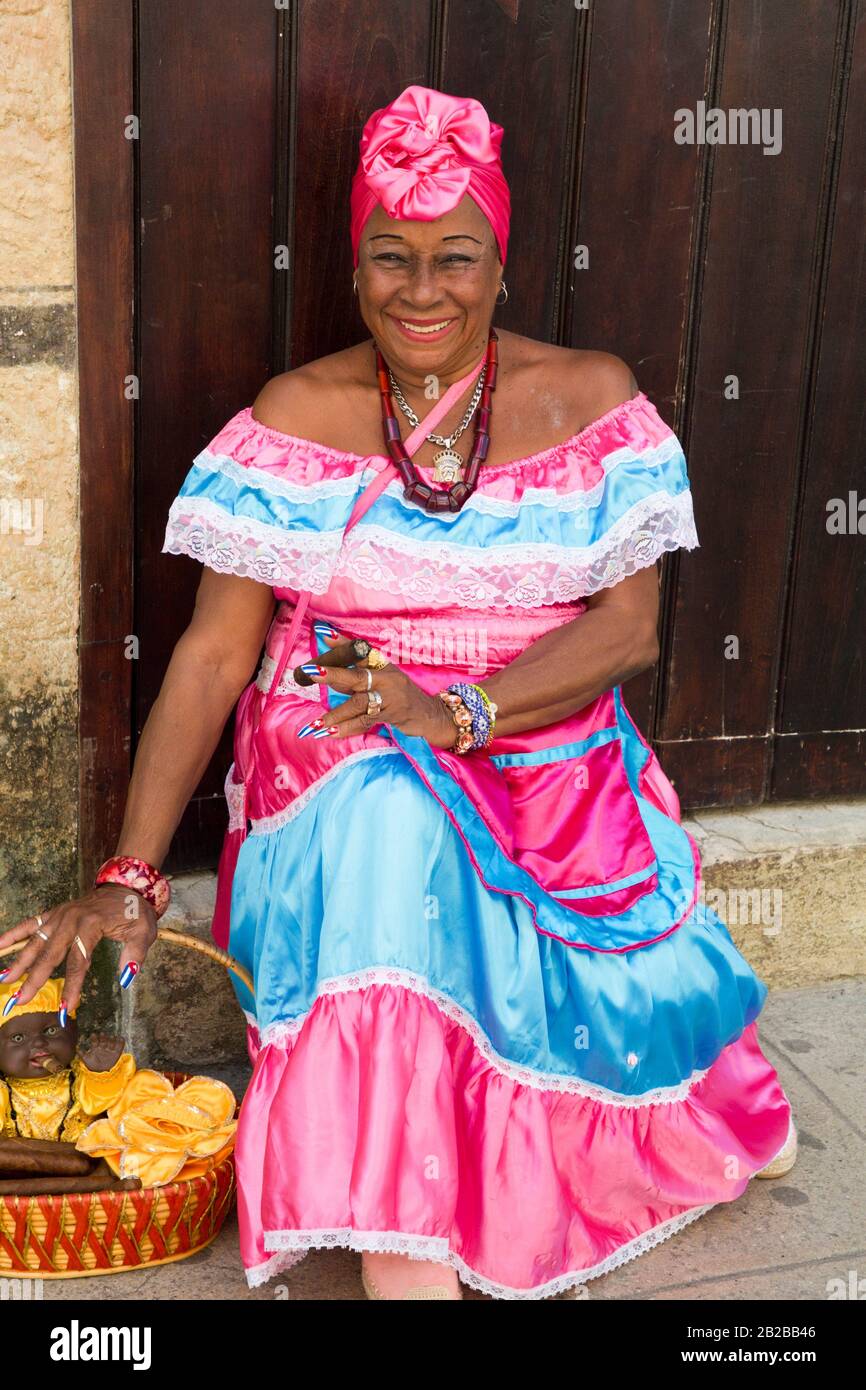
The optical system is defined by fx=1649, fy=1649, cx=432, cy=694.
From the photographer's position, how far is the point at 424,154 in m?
2.55

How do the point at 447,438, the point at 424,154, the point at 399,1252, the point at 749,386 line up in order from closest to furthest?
the point at 399,1252 → the point at 424,154 → the point at 447,438 → the point at 749,386

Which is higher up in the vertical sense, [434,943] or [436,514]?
[436,514]

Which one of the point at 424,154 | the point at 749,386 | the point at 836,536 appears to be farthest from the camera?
the point at 836,536

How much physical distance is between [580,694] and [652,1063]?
0.60 metres

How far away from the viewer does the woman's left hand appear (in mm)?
2357

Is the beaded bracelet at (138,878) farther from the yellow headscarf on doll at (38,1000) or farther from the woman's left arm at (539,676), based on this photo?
the woman's left arm at (539,676)

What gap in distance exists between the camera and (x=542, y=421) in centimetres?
278

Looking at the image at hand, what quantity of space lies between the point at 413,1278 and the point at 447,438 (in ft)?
4.37

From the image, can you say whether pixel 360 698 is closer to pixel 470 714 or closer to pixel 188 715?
pixel 470 714

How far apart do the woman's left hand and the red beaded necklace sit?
1.06 ft

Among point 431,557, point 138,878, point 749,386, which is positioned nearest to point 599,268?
point 749,386

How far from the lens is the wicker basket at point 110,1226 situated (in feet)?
7.87

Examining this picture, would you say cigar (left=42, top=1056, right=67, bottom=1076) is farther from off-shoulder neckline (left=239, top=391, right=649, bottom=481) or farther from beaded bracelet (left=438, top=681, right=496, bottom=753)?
off-shoulder neckline (left=239, top=391, right=649, bottom=481)

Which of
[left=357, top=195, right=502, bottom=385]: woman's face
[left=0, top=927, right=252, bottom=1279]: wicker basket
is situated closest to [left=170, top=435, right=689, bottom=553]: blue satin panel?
[left=357, top=195, right=502, bottom=385]: woman's face
